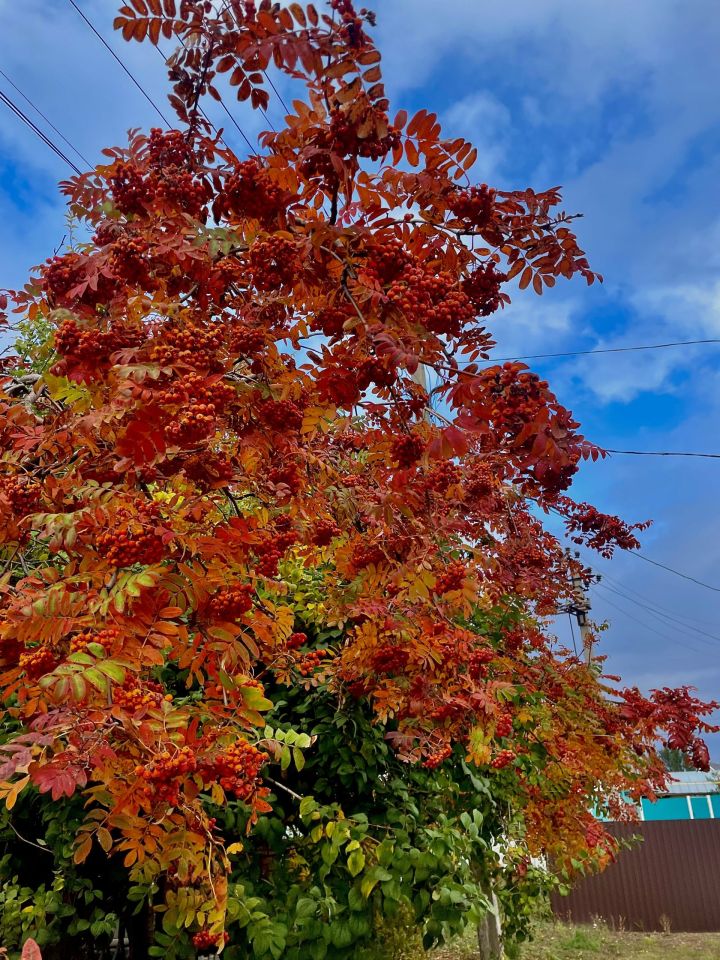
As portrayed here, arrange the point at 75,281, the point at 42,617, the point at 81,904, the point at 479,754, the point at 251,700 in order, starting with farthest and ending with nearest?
the point at 81,904, the point at 479,754, the point at 75,281, the point at 251,700, the point at 42,617

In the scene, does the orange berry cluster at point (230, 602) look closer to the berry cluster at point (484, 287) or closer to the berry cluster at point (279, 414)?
the berry cluster at point (279, 414)

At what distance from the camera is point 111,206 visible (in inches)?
97.1

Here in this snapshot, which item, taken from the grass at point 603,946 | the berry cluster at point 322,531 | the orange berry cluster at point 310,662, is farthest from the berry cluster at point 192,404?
the grass at point 603,946

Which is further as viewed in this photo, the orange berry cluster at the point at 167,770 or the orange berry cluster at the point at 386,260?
the orange berry cluster at the point at 386,260

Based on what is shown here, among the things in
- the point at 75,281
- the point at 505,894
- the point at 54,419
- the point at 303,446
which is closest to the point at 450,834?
the point at 303,446

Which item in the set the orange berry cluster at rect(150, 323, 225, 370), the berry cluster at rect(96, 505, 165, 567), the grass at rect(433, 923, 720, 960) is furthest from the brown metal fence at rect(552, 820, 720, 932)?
the orange berry cluster at rect(150, 323, 225, 370)

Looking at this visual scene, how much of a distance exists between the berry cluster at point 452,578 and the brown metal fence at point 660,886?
12.0m

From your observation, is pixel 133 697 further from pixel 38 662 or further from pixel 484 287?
pixel 484 287

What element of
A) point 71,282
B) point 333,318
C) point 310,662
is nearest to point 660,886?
point 310,662

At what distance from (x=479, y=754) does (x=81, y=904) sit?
240cm

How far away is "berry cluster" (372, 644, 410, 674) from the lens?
10.7ft

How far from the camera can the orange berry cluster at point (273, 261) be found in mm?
2170

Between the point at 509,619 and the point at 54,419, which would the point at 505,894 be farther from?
the point at 54,419

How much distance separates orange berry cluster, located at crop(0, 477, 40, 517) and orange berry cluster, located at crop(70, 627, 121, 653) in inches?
25.0
